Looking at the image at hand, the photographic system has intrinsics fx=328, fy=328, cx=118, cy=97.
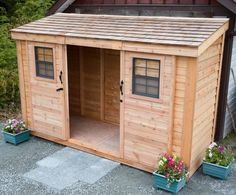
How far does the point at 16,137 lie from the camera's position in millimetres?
7555

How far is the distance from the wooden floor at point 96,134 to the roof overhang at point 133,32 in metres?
2.24

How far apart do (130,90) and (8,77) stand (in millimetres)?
5638

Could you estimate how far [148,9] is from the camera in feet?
24.0

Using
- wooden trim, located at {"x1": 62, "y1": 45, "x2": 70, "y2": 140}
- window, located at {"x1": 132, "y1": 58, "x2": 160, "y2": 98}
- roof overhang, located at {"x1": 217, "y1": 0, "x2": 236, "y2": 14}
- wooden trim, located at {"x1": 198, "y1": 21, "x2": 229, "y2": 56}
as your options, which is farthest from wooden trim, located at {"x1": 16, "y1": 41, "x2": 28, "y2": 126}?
roof overhang, located at {"x1": 217, "y1": 0, "x2": 236, "y2": 14}

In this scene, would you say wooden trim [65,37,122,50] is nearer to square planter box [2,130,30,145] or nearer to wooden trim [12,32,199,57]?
wooden trim [12,32,199,57]

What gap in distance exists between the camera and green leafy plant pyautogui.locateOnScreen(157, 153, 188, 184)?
549 cm

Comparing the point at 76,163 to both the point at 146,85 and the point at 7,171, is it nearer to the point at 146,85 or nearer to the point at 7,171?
the point at 7,171

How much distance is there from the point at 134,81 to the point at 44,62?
2346 mm

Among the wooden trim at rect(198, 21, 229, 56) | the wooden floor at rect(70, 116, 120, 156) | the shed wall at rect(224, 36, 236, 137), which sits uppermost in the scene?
the wooden trim at rect(198, 21, 229, 56)

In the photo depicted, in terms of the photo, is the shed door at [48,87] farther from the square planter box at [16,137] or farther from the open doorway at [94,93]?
the open doorway at [94,93]

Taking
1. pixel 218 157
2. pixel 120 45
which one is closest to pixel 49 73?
pixel 120 45

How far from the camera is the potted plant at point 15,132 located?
24.8ft

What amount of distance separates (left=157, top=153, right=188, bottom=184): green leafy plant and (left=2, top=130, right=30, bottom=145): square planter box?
140 inches

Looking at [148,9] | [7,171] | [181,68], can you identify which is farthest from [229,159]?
[7,171]
